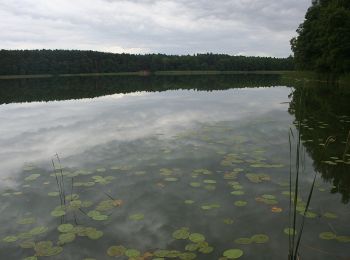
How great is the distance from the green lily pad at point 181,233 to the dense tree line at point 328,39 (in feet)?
119

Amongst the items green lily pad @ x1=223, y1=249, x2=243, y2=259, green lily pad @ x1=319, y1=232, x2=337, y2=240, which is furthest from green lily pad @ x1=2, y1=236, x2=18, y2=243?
green lily pad @ x1=319, y1=232, x2=337, y2=240

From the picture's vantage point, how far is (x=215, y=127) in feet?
47.6

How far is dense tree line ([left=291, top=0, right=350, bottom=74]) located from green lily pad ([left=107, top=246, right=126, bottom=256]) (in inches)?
1467

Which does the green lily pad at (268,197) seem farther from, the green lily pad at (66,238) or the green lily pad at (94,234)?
the green lily pad at (66,238)

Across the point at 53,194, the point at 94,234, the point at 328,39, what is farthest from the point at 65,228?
the point at 328,39

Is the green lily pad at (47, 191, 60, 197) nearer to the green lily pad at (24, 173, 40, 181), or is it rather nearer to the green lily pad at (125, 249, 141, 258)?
the green lily pad at (24, 173, 40, 181)

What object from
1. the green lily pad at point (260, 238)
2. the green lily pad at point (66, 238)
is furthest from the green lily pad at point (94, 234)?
the green lily pad at point (260, 238)

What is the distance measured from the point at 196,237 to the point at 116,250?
1225 mm

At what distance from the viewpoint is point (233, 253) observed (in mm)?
4773

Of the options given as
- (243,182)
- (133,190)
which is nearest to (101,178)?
(133,190)

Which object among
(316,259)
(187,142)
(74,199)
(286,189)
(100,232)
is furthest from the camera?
(187,142)

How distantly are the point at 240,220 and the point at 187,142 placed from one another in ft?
19.6

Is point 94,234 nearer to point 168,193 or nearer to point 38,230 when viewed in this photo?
point 38,230

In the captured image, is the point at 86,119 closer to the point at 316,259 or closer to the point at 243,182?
the point at 243,182
